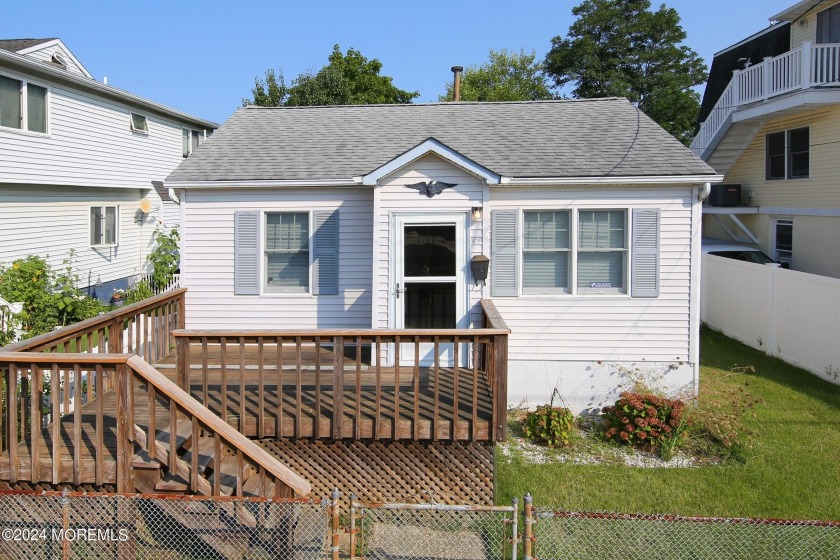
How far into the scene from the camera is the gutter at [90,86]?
1337 centimetres

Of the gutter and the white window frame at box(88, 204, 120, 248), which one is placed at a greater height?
the gutter

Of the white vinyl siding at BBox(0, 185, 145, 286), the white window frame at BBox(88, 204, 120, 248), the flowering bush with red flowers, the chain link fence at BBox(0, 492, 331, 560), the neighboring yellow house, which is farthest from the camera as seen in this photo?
the white window frame at BBox(88, 204, 120, 248)

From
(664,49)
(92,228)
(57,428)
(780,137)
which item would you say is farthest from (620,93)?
(57,428)

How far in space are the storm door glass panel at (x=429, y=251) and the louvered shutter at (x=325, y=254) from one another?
4.05 ft

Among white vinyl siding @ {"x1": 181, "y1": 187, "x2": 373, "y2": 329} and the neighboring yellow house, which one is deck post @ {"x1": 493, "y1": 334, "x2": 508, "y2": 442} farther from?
the neighboring yellow house

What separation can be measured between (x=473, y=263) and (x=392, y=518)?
3638 mm

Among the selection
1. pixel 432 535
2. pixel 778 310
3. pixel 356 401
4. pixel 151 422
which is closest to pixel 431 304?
pixel 356 401

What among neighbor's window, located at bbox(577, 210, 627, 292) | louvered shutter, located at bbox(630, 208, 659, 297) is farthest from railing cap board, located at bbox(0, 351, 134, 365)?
louvered shutter, located at bbox(630, 208, 659, 297)

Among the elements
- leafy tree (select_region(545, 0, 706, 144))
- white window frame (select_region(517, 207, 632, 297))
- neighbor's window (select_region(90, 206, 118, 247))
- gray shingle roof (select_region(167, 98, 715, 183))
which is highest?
leafy tree (select_region(545, 0, 706, 144))

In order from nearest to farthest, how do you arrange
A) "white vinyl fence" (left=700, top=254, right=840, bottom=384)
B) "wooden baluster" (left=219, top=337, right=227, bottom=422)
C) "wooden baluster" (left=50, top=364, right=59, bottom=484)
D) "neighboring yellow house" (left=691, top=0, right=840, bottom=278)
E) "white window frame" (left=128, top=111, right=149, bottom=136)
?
"wooden baluster" (left=50, top=364, right=59, bottom=484) → "wooden baluster" (left=219, top=337, right=227, bottom=422) → "white vinyl fence" (left=700, top=254, right=840, bottom=384) → "neighboring yellow house" (left=691, top=0, right=840, bottom=278) → "white window frame" (left=128, top=111, right=149, bottom=136)

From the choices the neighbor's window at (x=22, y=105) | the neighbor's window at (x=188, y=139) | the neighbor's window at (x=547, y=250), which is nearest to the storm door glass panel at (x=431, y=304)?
the neighbor's window at (x=547, y=250)

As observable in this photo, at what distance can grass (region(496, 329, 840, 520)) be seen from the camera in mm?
5988

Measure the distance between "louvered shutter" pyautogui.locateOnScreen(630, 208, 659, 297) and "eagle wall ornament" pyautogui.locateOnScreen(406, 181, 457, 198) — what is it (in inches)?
97.8

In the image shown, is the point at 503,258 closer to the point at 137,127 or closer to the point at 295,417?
the point at 295,417
